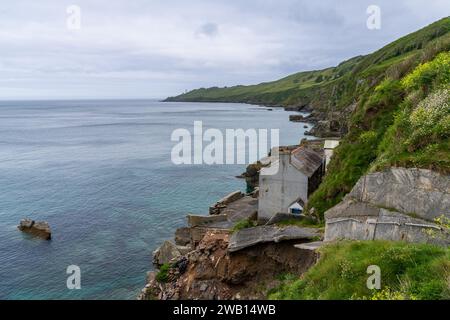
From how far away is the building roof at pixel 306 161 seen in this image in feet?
117

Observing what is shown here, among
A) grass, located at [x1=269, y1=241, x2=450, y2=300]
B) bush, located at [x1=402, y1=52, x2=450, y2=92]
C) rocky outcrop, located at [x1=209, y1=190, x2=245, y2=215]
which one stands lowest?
rocky outcrop, located at [x1=209, y1=190, x2=245, y2=215]

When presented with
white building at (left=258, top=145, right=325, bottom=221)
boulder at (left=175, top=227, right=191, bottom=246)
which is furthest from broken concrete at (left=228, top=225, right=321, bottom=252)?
boulder at (left=175, top=227, right=191, bottom=246)

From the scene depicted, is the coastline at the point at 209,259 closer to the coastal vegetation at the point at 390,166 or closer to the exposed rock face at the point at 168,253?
the exposed rock face at the point at 168,253

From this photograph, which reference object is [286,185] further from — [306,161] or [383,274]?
[383,274]

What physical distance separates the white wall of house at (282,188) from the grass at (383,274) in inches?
828

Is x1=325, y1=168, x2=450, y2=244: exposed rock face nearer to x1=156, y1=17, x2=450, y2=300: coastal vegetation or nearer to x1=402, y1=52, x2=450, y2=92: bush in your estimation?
x1=156, y1=17, x2=450, y2=300: coastal vegetation

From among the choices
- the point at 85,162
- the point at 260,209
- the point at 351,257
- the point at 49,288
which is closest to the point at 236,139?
the point at 85,162

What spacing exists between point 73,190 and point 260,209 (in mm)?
36031

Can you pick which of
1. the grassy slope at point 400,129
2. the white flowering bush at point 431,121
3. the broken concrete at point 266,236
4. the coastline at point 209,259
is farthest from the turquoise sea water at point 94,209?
the white flowering bush at point 431,121

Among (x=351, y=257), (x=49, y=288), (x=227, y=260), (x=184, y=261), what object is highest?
(x=351, y=257)

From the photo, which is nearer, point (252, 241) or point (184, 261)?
point (252, 241)

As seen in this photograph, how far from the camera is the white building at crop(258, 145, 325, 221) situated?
35.1m

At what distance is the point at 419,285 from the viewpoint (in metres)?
9.91
